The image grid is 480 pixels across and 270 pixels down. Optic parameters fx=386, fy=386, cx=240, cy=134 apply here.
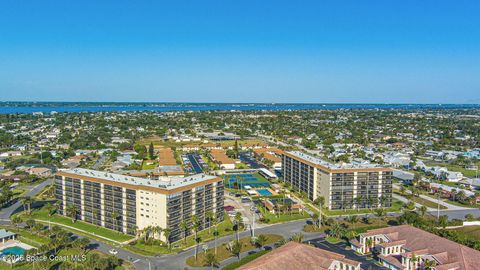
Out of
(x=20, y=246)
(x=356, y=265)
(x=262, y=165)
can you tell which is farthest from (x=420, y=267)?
(x=262, y=165)

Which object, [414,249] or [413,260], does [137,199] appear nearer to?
[413,260]

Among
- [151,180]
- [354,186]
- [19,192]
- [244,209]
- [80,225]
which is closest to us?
[151,180]

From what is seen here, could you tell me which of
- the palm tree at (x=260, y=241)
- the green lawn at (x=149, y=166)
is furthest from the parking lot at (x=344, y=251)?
the green lawn at (x=149, y=166)

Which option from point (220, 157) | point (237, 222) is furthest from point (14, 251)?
point (220, 157)

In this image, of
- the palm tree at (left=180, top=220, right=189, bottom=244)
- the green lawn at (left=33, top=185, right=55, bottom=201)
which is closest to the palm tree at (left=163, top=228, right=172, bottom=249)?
the palm tree at (left=180, top=220, right=189, bottom=244)

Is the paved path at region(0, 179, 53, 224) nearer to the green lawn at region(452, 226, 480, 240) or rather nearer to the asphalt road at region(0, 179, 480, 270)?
the asphalt road at region(0, 179, 480, 270)

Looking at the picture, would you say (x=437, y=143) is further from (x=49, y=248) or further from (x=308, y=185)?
(x=49, y=248)
